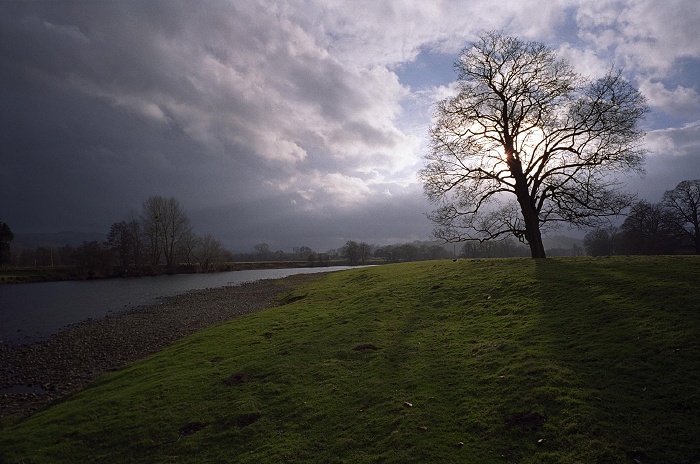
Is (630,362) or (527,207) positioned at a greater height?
(527,207)

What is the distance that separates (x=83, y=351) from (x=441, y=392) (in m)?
20.1

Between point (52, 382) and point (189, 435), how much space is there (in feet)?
36.6

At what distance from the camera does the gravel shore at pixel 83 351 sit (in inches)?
520

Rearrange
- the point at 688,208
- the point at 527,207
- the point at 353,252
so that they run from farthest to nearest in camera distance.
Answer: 1. the point at 353,252
2. the point at 688,208
3. the point at 527,207

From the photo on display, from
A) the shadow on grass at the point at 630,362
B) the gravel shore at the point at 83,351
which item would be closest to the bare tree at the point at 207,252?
the gravel shore at the point at 83,351

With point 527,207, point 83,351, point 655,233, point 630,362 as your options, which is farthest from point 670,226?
point 83,351

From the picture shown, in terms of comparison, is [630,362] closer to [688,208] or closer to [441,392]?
[441,392]

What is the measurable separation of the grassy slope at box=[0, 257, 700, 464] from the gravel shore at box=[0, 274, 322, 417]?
2254 mm

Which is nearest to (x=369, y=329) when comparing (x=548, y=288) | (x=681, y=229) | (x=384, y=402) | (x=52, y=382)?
(x=384, y=402)

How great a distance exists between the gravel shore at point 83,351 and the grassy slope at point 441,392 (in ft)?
7.39

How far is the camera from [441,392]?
7.96 metres

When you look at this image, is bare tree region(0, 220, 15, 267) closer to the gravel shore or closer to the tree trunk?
the gravel shore

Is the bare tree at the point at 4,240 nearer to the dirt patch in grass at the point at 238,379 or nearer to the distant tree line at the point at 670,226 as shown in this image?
the dirt patch in grass at the point at 238,379

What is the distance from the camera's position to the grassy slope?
593 centimetres
